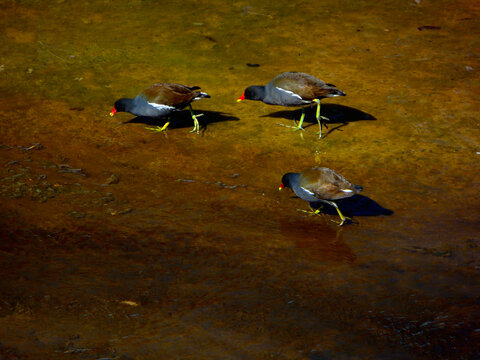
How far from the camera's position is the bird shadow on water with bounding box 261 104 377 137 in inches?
306

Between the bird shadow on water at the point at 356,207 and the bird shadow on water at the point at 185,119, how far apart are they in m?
2.02

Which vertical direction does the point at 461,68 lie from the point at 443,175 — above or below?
above

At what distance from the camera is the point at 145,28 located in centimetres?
991

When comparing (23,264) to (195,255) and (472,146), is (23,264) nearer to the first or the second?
(195,255)

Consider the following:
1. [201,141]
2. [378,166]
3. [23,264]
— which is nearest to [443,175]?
[378,166]

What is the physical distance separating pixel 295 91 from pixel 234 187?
1745 mm

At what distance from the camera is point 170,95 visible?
24.1 ft

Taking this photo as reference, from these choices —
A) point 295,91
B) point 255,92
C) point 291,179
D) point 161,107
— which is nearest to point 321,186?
point 291,179

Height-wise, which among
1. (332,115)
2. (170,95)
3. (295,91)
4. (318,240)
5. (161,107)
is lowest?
(318,240)

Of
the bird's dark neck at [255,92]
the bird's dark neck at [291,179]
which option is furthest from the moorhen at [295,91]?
the bird's dark neck at [291,179]

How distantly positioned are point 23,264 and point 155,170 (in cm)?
209

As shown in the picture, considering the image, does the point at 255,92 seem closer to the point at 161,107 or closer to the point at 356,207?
the point at 161,107

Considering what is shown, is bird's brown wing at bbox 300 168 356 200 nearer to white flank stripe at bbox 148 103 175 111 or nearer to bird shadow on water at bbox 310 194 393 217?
bird shadow on water at bbox 310 194 393 217

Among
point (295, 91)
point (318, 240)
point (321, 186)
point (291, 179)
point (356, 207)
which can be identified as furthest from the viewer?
point (295, 91)
